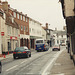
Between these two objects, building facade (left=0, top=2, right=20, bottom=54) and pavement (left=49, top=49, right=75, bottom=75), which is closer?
pavement (left=49, top=49, right=75, bottom=75)

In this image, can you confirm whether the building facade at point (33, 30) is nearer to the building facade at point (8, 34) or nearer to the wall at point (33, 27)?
the wall at point (33, 27)

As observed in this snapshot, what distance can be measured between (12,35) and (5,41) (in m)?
5.02

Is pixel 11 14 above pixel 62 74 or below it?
above

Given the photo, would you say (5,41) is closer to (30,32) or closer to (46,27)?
(30,32)

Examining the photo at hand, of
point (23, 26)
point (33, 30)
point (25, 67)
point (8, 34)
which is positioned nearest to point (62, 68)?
point (25, 67)

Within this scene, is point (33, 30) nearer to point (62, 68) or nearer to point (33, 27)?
point (33, 27)

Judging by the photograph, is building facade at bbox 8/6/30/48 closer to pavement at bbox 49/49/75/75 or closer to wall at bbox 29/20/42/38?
wall at bbox 29/20/42/38

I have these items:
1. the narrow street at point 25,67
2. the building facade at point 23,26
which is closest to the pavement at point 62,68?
the narrow street at point 25,67

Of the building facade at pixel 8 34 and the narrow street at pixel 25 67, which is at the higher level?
the building facade at pixel 8 34

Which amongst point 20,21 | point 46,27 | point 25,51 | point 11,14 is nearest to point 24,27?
point 20,21

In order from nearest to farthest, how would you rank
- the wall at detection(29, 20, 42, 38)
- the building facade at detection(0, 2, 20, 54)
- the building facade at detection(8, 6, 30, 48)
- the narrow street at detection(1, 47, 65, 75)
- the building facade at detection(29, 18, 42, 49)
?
the narrow street at detection(1, 47, 65, 75), the building facade at detection(0, 2, 20, 54), the building facade at detection(8, 6, 30, 48), the wall at detection(29, 20, 42, 38), the building facade at detection(29, 18, 42, 49)

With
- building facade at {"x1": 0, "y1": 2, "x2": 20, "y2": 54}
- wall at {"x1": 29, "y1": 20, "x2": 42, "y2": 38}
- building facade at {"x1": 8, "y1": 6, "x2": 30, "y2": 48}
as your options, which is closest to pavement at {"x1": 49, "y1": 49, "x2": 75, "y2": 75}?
building facade at {"x1": 0, "y1": 2, "x2": 20, "y2": 54}

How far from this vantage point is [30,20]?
62.5 meters

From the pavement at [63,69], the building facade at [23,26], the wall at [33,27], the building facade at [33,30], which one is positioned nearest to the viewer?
the pavement at [63,69]
